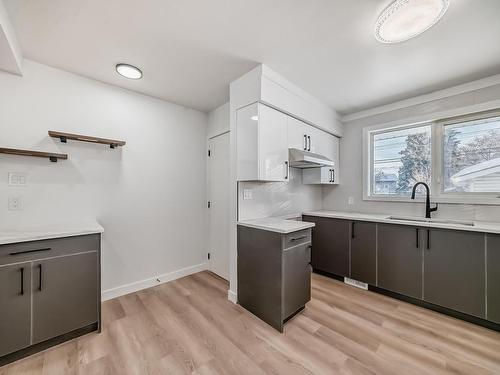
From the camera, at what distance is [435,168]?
2705 millimetres

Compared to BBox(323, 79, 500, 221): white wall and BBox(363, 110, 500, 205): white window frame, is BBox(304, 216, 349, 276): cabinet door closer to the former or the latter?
BBox(323, 79, 500, 221): white wall

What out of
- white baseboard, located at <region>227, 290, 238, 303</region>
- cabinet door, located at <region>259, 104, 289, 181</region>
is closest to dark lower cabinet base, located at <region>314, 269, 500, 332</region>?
white baseboard, located at <region>227, 290, 238, 303</region>

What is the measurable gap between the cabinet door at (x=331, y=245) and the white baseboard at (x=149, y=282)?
1755 mm

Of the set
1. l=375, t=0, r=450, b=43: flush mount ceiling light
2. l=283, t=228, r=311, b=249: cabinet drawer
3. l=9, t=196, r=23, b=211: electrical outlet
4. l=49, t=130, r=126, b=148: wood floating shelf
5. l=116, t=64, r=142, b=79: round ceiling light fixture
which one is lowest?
l=283, t=228, r=311, b=249: cabinet drawer

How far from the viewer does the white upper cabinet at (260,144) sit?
2168 mm

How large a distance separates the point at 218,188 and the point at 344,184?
2.10 metres

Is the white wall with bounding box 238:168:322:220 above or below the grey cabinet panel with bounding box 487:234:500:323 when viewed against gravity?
above

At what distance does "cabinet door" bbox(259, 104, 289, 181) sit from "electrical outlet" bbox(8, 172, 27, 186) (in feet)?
7.36

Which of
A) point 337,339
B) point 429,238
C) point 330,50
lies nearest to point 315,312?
point 337,339

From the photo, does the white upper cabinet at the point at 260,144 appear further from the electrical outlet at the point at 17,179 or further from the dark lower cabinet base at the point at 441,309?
the electrical outlet at the point at 17,179

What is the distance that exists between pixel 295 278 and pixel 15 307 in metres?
2.22

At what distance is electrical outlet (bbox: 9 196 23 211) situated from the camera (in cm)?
192

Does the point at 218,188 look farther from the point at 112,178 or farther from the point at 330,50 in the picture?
the point at 330,50

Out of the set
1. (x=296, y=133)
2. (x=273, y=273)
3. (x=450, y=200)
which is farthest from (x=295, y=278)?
(x=450, y=200)
